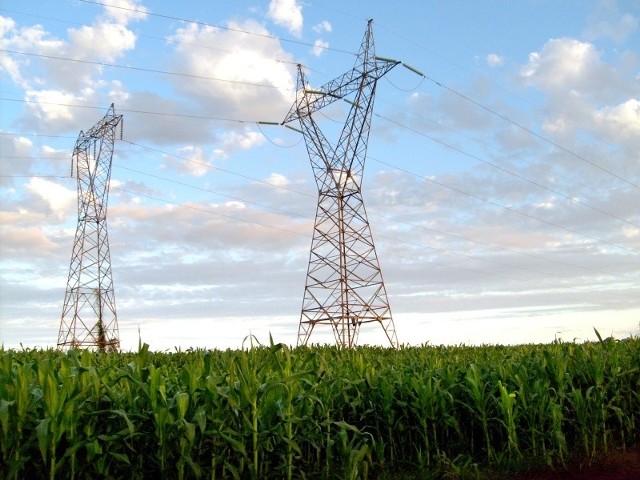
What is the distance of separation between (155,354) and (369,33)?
19.7 m

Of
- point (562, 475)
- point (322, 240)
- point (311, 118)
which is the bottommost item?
point (562, 475)

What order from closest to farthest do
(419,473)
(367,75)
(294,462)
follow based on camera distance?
(294,462) < (419,473) < (367,75)

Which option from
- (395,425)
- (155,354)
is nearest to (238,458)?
(395,425)

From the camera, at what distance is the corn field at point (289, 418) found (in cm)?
479

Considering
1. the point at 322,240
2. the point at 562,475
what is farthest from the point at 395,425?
the point at 322,240

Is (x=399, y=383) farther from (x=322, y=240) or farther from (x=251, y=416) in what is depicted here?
(x=322, y=240)

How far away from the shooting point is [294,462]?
5.82 meters

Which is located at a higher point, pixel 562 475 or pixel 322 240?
pixel 322 240

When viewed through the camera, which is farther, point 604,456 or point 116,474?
point 604,456

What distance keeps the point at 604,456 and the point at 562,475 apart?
87 centimetres

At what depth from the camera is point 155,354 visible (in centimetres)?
1354

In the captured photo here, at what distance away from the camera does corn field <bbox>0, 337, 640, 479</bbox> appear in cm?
479

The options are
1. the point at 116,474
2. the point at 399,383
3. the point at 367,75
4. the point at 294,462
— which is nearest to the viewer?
the point at 116,474

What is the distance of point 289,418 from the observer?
506 centimetres
